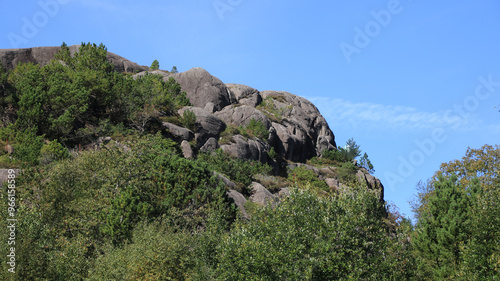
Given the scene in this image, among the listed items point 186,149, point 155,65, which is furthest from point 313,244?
point 155,65

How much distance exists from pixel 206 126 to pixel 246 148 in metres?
7.85

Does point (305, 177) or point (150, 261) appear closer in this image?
point (150, 261)

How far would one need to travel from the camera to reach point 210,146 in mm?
71250

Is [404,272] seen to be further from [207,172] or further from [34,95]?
[34,95]

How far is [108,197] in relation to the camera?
122ft

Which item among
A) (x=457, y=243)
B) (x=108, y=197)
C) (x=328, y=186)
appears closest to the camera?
(x=457, y=243)

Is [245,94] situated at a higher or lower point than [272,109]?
higher

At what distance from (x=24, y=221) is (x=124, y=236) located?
7399 mm

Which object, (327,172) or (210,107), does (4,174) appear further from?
(327,172)

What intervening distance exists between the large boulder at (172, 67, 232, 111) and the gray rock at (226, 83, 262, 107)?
814 cm

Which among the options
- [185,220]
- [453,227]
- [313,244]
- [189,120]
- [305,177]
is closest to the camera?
[313,244]

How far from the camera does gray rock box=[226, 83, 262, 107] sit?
110688 mm

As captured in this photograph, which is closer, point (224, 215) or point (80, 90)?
point (224, 215)

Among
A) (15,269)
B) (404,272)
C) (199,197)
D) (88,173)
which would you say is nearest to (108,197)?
(88,173)
